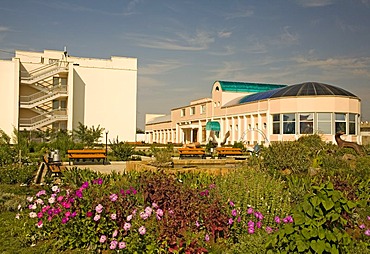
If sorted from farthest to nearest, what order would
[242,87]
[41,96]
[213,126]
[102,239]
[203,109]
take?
[203,109] → [242,87] → [213,126] → [41,96] → [102,239]

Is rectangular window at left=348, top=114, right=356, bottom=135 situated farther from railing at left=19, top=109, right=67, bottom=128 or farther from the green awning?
railing at left=19, top=109, right=67, bottom=128

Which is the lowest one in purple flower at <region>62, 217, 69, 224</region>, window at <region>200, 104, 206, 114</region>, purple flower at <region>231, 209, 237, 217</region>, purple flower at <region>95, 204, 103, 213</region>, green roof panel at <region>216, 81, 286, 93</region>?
purple flower at <region>62, 217, 69, 224</region>

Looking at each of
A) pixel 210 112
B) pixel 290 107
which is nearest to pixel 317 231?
pixel 290 107

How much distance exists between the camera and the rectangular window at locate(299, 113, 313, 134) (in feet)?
115

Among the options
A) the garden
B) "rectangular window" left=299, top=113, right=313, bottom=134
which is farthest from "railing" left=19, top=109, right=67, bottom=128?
the garden

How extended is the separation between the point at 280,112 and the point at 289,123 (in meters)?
1.40

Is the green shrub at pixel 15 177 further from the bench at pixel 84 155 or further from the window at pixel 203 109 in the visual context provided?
the window at pixel 203 109

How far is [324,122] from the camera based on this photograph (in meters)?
34.8

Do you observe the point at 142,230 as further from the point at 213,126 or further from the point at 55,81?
the point at 213,126

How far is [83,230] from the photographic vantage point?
208 inches

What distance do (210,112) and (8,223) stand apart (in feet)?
148

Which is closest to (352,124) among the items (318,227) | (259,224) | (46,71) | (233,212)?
(46,71)

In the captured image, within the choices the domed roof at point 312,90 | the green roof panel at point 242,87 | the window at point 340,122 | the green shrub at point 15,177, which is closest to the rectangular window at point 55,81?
the green roof panel at point 242,87

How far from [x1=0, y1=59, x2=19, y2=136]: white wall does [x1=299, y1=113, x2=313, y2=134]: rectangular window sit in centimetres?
2912
